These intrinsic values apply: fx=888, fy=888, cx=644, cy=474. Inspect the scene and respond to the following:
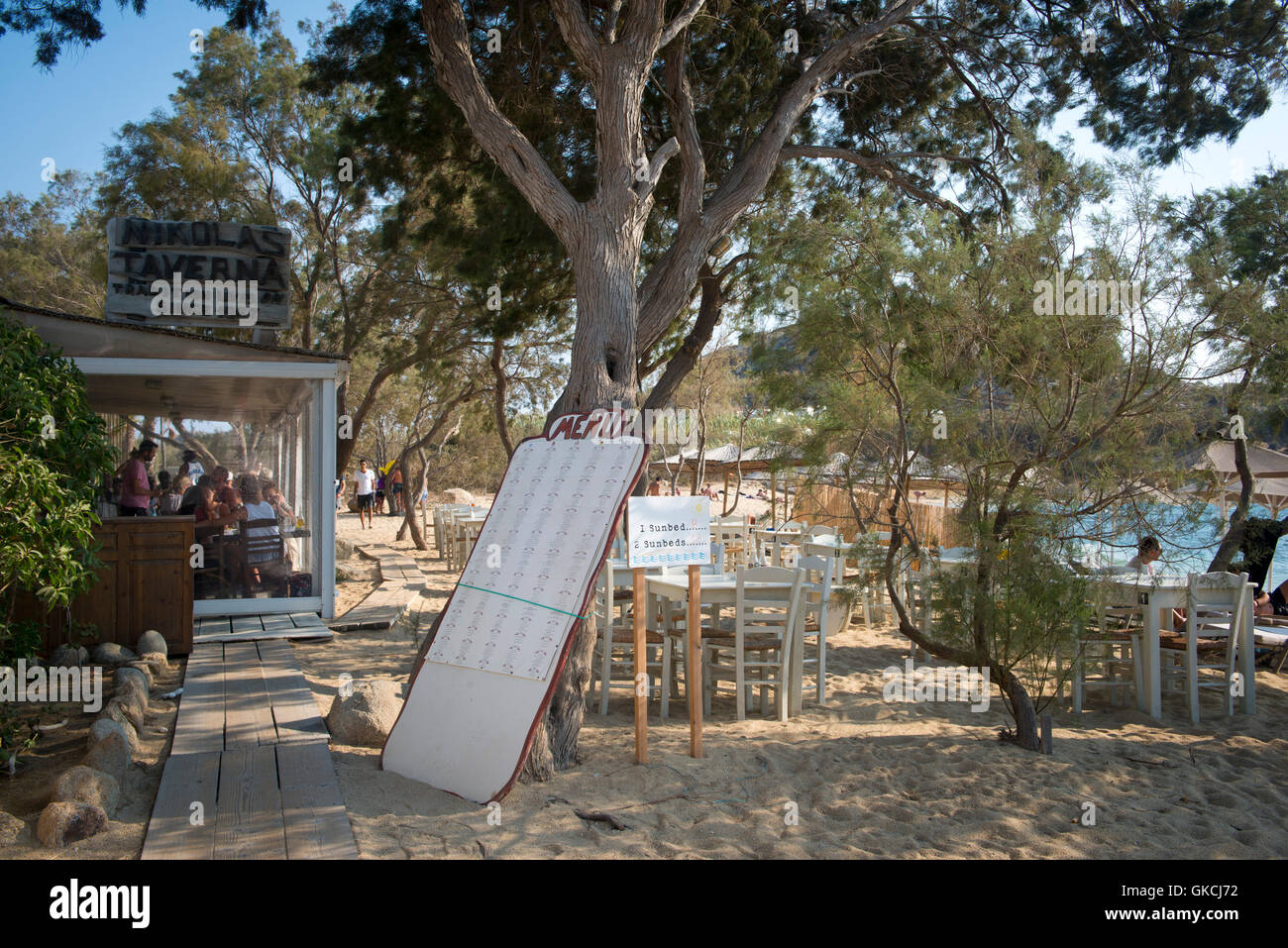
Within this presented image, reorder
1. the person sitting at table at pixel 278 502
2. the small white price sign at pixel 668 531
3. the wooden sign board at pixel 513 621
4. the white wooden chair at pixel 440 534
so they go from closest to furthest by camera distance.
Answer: the wooden sign board at pixel 513 621, the small white price sign at pixel 668 531, the person sitting at table at pixel 278 502, the white wooden chair at pixel 440 534

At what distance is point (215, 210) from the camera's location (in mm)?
14773

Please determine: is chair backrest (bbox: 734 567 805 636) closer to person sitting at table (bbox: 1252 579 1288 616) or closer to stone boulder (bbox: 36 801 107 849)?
stone boulder (bbox: 36 801 107 849)

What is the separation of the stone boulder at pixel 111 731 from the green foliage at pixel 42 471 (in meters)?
0.60

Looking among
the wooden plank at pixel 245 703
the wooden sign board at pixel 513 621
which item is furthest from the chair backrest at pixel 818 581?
the wooden plank at pixel 245 703

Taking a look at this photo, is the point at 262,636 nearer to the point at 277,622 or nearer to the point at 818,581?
the point at 277,622

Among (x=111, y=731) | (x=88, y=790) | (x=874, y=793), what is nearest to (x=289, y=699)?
(x=111, y=731)

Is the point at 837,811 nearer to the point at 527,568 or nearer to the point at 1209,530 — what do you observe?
the point at 527,568

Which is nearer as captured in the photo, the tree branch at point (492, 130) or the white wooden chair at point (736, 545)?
the tree branch at point (492, 130)

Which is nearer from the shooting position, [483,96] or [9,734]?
[9,734]

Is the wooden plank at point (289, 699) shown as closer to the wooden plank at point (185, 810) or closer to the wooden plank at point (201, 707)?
the wooden plank at point (201, 707)

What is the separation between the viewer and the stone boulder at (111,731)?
13.9ft

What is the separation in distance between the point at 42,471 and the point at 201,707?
77.6 inches
